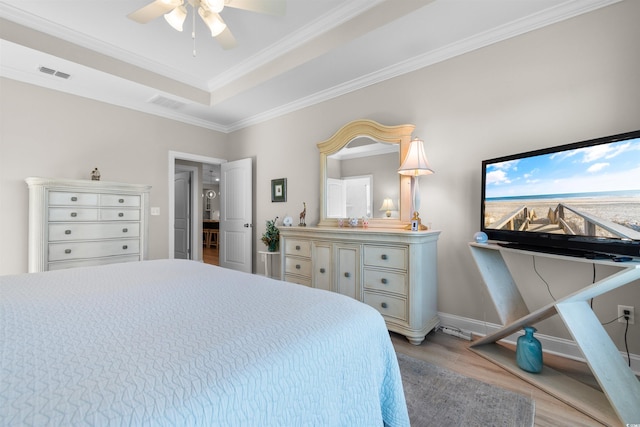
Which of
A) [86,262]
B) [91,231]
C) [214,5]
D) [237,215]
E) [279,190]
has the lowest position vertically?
[86,262]

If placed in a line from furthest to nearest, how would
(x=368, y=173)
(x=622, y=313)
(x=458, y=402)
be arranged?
(x=368, y=173) < (x=622, y=313) < (x=458, y=402)

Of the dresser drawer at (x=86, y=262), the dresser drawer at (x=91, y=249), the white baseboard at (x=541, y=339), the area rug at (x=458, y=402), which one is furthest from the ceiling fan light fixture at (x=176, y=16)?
Result: the white baseboard at (x=541, y=339)

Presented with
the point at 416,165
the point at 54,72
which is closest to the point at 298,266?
the point at 416,165

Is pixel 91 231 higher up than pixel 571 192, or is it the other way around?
pixel 571 192

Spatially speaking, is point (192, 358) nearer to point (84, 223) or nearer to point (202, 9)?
point (202, 9)

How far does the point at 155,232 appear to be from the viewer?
3916 mm

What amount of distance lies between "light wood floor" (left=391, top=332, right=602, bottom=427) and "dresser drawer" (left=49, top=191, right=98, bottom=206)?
3.32m

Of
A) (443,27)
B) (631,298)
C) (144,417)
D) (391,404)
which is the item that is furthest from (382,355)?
(443,27)

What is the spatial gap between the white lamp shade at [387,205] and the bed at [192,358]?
1.81 meters

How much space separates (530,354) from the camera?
1.82 metres

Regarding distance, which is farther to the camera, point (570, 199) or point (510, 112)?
point (510, 112)


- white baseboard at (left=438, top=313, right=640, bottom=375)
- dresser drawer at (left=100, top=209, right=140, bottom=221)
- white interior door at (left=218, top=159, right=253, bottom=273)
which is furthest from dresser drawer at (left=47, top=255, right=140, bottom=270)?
white baseboard at (left=438, top=313, right=640, bottom=375)

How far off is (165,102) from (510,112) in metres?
3.95

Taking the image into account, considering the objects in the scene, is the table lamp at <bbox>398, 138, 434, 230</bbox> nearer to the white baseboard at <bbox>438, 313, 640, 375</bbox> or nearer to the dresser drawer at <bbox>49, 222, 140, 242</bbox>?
the white baseboard at <bbox>438, 313, 640, 375</bbox>
